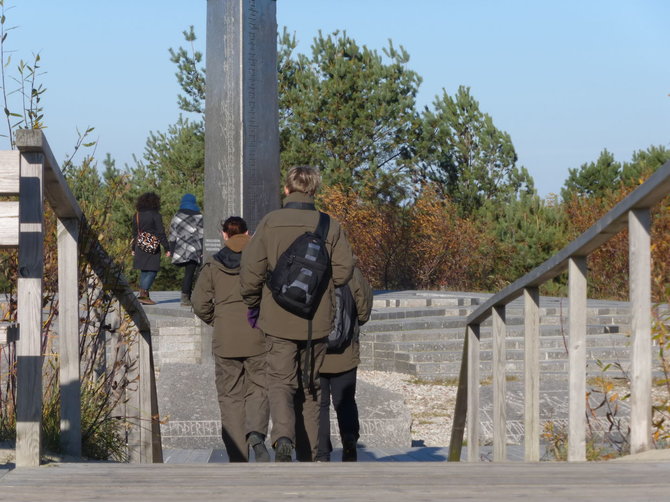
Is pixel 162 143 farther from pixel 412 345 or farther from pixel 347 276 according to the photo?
pixel 347 276

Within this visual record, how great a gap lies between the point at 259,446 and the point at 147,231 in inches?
327

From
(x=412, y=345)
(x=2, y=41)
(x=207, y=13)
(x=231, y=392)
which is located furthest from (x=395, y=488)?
(x=412, y=345)

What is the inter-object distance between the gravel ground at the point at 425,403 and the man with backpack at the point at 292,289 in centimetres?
377

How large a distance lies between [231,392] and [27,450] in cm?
256

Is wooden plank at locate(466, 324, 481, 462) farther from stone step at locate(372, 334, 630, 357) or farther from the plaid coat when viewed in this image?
the plaid coat

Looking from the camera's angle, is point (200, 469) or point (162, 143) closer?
point (200, 469)

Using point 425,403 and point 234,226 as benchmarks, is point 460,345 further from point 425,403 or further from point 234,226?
point 234,226

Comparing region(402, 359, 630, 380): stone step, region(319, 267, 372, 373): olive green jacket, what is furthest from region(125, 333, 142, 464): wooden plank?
region(402, 359, 630, 380): stone step

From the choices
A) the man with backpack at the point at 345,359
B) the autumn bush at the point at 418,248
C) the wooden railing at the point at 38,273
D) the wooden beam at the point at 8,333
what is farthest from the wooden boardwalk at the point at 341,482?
the autumn bush at the point at 418,248

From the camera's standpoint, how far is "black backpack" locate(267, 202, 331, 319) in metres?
4.91

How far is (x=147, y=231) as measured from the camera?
13.9 meters

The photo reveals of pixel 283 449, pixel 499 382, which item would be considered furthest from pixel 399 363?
pixel 283 449

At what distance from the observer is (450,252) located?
26.0 metres

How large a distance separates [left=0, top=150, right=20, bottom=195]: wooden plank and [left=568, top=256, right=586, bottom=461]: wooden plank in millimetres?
1923
